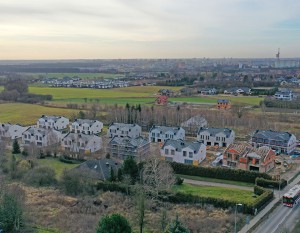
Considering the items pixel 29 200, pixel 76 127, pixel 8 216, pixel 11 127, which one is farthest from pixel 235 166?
pixel 11 127

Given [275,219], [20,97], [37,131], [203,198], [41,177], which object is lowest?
[275,219]

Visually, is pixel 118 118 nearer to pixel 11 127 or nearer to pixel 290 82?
pixel 11 127

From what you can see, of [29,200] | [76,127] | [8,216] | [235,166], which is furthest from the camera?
[76,127]

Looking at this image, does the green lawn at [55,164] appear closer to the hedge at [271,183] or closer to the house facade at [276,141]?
the hedge at [271,183]

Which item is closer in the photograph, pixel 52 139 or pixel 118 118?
pixel 52 139

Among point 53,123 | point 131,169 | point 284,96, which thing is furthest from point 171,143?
point 284,96

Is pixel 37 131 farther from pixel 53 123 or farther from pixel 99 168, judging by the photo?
pixel 99 168
